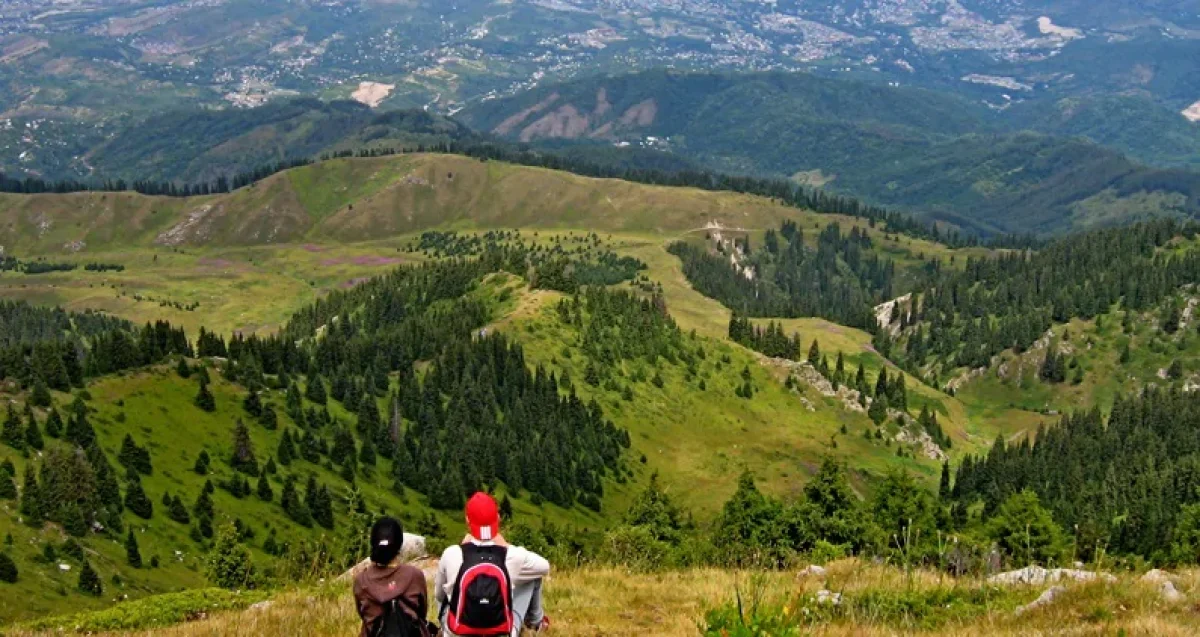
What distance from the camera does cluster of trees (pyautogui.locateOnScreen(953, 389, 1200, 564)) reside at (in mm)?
134750

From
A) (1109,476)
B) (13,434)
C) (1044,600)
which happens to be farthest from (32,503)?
(1109,476)

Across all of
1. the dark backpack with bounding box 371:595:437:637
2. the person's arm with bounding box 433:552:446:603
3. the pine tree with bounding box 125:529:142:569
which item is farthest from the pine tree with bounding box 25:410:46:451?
the person's arm with bounding box 433:552:446:603

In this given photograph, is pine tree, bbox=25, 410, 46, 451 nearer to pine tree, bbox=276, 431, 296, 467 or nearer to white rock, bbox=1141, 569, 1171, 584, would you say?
pine tree, bbox=276, 431, 296, 467

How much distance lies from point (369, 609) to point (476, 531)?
7.70 feet

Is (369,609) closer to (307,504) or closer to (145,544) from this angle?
(145,544)

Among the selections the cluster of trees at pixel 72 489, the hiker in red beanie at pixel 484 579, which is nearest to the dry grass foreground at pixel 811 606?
the hiker in red beanie at pixel 484 579

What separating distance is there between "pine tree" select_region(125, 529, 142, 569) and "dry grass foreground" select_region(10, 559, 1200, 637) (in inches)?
2583

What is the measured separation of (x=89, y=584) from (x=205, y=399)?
172 feet

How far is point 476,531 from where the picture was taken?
632 inches

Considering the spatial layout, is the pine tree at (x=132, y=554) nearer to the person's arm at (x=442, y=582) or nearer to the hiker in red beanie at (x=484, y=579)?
the person's arm at (x=442, y=582)

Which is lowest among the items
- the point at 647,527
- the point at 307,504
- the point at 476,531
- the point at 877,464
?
the point at 877,464

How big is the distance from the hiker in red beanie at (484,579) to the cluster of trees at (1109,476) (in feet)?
400

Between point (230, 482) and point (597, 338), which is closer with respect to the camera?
point (230, 482)

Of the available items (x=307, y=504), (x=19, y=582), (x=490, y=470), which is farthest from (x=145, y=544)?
(x=490, y=470)
